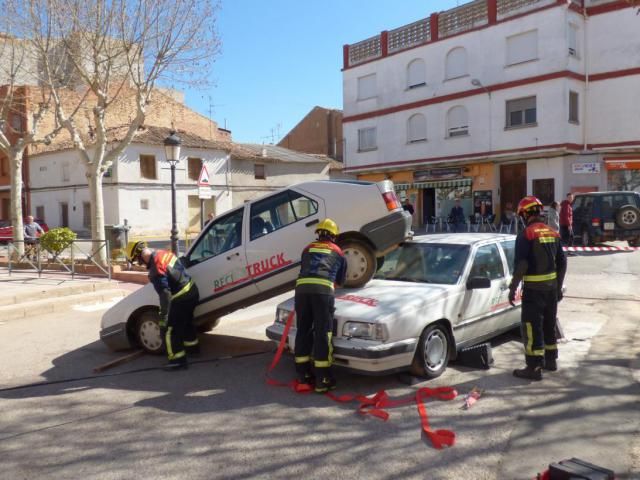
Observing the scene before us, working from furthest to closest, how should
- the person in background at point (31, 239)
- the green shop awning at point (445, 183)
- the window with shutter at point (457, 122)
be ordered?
the green shop awning at point (445, 183)
the window with shutter at point (457, 122)
the person in background at point (31, 239)

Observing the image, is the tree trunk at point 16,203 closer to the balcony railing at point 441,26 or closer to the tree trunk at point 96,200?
the tree trunk at point 96,200

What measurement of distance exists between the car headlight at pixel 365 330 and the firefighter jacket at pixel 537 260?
1.46 metres

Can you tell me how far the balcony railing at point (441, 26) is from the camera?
1016 inches

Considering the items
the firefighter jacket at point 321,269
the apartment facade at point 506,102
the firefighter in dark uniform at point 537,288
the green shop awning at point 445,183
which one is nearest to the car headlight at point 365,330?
the firefighter jacket at point 321,269

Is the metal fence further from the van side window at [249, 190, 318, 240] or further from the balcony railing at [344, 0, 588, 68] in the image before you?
the balcony railing at [344, 0, 588, 68]

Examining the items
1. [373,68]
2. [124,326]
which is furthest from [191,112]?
[124,326]

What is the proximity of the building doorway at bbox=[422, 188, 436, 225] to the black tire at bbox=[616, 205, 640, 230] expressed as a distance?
14.6 m

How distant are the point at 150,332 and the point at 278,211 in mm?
2221

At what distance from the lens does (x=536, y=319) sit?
563 cm

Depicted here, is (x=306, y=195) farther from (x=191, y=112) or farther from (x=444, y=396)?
(x=191, y=112)

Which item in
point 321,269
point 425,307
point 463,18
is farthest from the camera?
point 463,18

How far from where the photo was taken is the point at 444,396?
5.12 metres

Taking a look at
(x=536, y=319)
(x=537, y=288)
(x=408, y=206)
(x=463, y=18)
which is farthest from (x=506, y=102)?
(x=536, y=319)

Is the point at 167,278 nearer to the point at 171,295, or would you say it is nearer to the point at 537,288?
the point at 171,295
